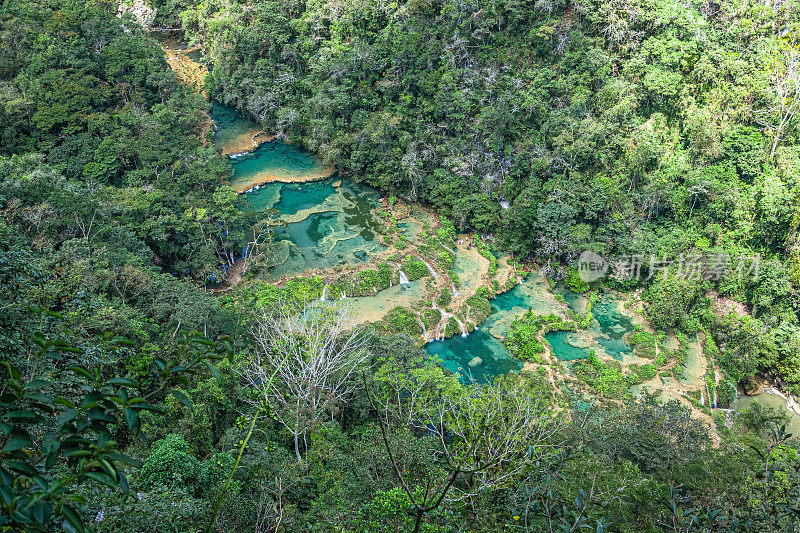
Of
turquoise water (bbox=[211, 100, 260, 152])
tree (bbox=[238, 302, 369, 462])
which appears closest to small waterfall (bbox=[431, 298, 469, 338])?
tree (bbox=[238, 302, 369, 462])

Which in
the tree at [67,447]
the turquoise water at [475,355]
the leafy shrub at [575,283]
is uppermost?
the tree at [67,447]

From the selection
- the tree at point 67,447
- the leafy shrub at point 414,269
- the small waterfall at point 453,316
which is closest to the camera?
the tree at point 67,447

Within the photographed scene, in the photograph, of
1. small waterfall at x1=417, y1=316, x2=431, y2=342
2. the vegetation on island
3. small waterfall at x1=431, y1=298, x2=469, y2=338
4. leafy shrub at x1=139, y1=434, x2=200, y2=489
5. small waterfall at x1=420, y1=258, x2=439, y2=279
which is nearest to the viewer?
leafy shrub at x1=139, y1=434, x2=200, y2=489

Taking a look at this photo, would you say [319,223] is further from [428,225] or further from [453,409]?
[453,409]

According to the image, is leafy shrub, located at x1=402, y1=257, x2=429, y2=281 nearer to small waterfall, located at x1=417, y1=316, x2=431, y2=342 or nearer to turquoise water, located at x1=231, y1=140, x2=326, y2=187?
small waterfall, located at x1=417, y1=316, x2=431, y2=342

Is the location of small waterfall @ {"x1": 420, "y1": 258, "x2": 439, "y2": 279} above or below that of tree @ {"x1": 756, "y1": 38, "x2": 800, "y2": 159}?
below

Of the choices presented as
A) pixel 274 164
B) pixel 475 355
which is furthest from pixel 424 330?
pixel 274 164

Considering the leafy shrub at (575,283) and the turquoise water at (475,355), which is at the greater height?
the leafy shrub at (575,283)

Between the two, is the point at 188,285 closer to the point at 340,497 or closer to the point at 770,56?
the point at 340,497

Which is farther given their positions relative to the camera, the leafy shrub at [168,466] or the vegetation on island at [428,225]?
the vegetation on island at [428,225]

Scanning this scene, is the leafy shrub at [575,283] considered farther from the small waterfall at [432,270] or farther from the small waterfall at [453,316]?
the small waterfall at [432,270]

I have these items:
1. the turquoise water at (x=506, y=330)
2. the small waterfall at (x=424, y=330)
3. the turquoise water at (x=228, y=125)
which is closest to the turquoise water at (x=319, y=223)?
the small waterfall at (x=424, y=330)

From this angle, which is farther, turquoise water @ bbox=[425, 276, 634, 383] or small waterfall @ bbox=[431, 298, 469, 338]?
small waterfall @ bbox=[431, 298, 469, 338]
